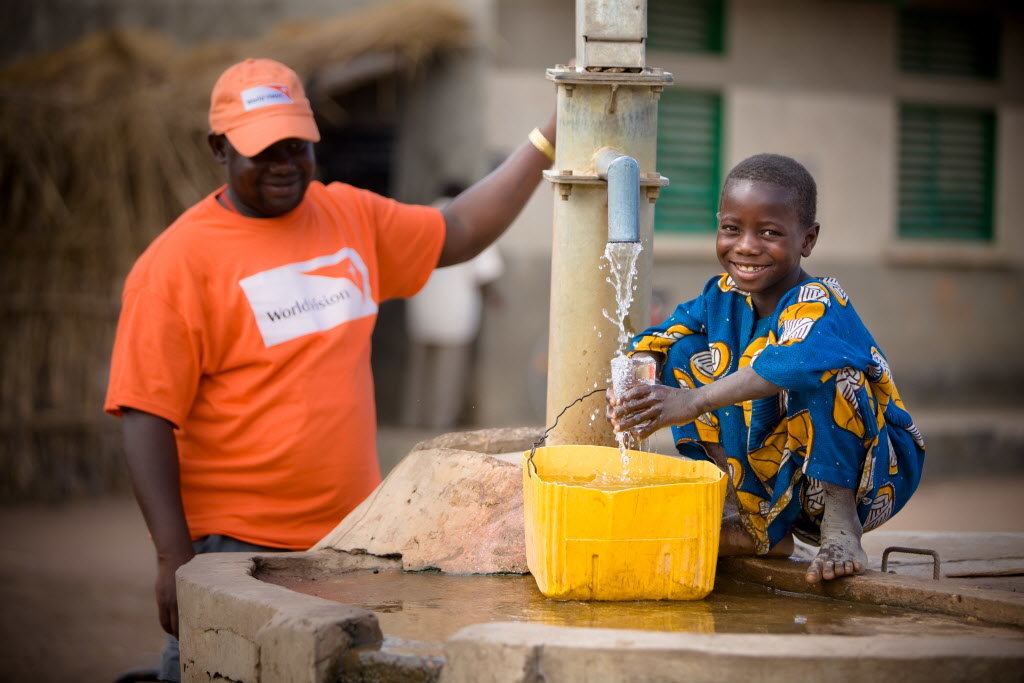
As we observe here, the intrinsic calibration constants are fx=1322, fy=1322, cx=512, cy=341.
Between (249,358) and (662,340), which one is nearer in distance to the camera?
(662,340)

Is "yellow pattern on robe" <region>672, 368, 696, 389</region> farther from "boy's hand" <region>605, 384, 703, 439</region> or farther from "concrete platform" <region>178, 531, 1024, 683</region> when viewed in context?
"concrete platform" <region>178, 531, 1024, 683</region>

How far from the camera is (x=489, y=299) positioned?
29.5 feet

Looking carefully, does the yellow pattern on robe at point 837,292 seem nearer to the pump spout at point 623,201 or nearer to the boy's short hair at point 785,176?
the boy's short hair at point 785,176

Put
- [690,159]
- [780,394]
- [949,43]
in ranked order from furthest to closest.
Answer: [949,43] → [690,159] → [780,394]

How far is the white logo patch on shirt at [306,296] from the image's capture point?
3.13m

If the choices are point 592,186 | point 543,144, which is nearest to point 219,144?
point 543,144

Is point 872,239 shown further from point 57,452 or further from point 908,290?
point 57,452

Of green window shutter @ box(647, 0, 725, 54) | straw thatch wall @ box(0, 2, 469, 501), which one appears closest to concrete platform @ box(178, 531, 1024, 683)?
straw thatch wall @ box(0, 2, 469, 501)

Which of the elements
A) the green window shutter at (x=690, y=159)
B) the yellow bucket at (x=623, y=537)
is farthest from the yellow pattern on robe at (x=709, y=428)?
the green window shutter at (x=690, y=159)

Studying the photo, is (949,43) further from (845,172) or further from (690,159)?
(690,159)

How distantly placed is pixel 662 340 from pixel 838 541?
60 centimetres

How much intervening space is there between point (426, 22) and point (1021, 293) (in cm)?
528

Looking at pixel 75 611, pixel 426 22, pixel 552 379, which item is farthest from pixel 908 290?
pixel 552 379

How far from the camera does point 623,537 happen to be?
253 cm
